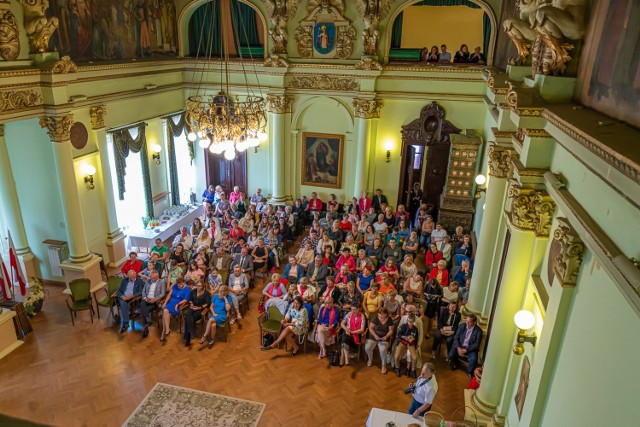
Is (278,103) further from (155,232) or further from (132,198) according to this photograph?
(155,232)

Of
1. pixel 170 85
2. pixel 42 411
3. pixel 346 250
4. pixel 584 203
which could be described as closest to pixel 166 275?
pixel 42 411

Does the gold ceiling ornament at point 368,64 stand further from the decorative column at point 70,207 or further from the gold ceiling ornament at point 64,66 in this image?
the decorative column at point 70,207

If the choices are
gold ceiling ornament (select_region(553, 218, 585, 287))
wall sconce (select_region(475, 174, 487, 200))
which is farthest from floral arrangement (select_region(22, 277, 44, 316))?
wall sconce (select_region(475, 174, 487, 200))

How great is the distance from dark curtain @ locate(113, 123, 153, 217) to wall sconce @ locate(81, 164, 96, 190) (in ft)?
3.79

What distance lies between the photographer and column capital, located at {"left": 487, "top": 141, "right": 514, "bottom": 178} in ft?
22.9

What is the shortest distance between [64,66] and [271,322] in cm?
652

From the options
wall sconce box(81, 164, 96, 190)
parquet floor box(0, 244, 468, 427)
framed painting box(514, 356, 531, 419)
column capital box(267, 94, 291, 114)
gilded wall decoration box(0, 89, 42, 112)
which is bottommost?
parquet floor box(0, 244, 468, 427)

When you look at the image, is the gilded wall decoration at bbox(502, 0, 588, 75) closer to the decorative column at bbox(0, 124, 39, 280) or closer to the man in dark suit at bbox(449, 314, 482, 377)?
the man in dark suit at bbox(449, 314, 482, 377)

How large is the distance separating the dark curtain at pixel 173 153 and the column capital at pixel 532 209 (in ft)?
37.8

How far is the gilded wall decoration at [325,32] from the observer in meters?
13.0

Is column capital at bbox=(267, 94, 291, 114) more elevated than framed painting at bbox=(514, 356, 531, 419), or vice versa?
column capital at bbox=(267, 94, 291, 114)

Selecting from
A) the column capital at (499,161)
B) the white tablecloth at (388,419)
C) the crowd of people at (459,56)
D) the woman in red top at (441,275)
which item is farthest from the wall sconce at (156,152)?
the white tablecloth at (388,419)

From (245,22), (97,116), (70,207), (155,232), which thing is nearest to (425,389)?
(70,207)

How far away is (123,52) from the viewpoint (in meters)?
11.7
